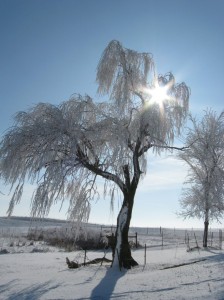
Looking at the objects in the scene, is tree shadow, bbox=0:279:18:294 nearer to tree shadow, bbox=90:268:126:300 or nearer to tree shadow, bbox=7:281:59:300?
tree shadow, bbox=7:281:59:300

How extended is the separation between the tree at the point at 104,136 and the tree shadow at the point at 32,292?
326 centimetres

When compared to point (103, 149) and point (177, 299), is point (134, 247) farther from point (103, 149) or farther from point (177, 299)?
point (177, 299)

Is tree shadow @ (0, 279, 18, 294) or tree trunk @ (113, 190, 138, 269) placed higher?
tree trunk @ (113, 190, 138, 269)

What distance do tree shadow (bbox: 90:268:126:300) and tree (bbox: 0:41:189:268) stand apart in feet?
4.63

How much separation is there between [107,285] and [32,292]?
2.49 meters

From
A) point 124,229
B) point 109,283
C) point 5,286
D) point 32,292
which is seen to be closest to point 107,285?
point 109,283

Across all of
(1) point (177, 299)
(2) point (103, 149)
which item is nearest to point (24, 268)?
(2) point (103, 149)

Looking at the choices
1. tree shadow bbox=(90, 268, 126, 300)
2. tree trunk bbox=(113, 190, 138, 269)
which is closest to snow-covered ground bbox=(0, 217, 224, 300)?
tree shadow bbox=(90, 268, 126, 300)

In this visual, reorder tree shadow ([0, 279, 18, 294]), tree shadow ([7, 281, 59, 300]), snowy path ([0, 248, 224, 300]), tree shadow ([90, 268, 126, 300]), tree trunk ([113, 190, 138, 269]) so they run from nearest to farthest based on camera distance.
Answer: snowy path ([0, 248, 224, 300]), tree shadow ([7, 281, 59, 300]), tree shadow ([90, 268, 126, 300]), tree shadow ([0, 279, 18, 294]), tree trunk ([113, 190, 138, 269])

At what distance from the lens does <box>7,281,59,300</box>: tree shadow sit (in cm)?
1054

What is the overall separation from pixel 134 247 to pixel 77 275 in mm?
18207

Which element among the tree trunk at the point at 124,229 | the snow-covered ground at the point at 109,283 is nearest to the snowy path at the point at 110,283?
the snow-covered ground at the point at 109,283

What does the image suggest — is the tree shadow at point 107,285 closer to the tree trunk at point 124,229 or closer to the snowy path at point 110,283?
the snowy path at point 110,283

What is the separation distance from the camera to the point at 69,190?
17.3 m
